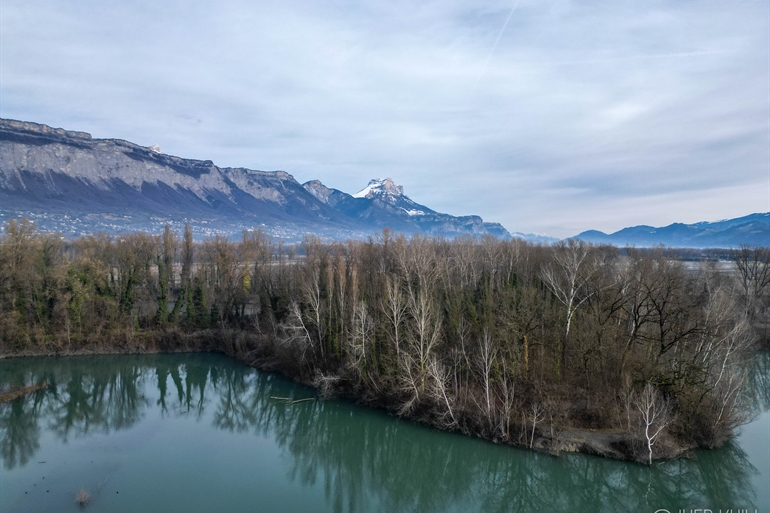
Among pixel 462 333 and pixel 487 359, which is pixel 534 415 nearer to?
pixel 487 359

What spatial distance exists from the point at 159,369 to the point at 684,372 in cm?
3378

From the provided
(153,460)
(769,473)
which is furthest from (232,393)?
(769,473)

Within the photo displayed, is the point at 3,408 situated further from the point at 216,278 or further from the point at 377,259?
the point at 377,259

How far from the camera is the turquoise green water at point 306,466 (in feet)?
52.5

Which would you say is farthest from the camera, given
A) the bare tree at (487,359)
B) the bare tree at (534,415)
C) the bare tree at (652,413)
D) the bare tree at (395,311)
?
the bare tree at (395,311)

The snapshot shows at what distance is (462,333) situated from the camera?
73.7 feet

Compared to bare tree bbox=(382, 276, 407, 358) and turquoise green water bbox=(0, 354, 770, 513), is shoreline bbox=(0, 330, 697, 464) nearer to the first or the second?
turquoise green water bbox=(0, 354, 770, 513)

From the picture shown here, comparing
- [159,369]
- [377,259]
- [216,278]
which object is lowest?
[159,369]

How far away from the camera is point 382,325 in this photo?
2370 centimetres

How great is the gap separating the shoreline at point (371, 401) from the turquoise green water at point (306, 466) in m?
0.38

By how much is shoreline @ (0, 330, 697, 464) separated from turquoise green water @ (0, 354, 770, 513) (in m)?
0.38

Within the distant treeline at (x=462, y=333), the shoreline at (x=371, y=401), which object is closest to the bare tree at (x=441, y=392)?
the distant treeline at (x=462, y=333)

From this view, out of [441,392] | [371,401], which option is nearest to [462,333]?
[441,392]

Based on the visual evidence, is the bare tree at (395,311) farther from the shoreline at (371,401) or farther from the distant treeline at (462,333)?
the shoreline at (371,401)
